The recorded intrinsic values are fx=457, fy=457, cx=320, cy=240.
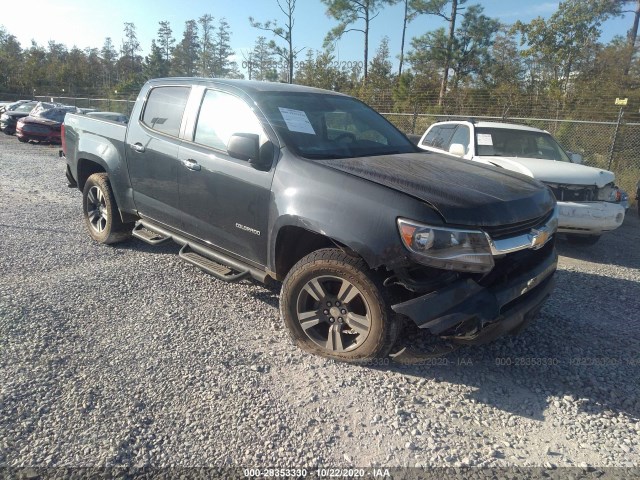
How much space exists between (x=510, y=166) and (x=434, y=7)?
28.0 metres

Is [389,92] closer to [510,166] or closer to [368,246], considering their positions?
[510,166]

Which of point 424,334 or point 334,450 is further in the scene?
point 424,334

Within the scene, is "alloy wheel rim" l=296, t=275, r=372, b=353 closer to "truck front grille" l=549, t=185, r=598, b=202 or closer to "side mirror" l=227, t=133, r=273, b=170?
"side mirror" l=227, t=133, r=273, b=170

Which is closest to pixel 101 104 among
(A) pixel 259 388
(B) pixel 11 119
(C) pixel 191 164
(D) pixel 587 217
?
(B) pixel 11 119

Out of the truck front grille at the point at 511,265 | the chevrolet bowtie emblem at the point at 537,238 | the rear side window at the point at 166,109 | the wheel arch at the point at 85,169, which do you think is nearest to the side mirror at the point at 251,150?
the rear side window at the point at 166,109

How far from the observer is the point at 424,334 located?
3438mm

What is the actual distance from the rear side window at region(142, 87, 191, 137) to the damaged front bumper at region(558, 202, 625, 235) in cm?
477

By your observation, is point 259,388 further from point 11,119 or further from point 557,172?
point 11,119

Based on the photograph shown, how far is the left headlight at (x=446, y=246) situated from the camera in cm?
261

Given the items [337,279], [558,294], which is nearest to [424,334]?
[337,279]

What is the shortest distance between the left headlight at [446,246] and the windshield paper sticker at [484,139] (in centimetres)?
489

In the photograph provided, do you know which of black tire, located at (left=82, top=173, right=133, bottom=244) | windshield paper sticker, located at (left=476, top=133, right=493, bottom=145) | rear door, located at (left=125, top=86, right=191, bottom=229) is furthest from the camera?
windshield paper sticker, located at (left=476, top=133, right=493, bottom=145)

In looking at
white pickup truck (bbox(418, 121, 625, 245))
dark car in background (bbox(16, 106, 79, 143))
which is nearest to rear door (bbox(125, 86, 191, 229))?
white pickup truck (bbox(418, 121, 625, 245))

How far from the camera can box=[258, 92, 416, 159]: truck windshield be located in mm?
3477
